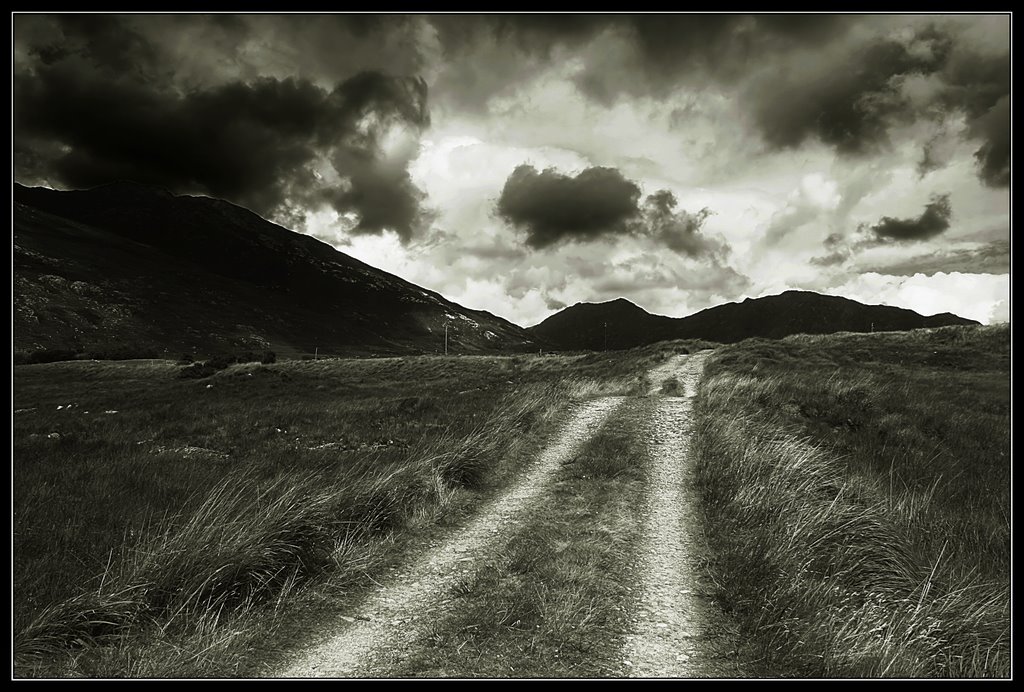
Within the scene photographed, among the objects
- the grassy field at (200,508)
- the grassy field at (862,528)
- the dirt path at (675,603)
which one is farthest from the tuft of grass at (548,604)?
the grassy field at (200,508)

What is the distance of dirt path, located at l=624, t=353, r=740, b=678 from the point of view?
4832 mm

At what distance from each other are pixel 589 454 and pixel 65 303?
156988 mm

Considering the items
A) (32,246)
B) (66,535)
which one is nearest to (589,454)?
(66,535)

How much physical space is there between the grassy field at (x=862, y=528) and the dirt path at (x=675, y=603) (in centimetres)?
34

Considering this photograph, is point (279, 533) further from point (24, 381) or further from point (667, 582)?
point (667, 582)

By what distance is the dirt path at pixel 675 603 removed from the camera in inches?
190

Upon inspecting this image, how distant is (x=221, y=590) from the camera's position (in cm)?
581

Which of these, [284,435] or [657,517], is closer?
[657,517]

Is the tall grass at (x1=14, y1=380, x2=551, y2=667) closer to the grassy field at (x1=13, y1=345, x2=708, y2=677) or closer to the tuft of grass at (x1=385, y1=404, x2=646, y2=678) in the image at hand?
the grassy field at (x1=13, y1=345, x2=708, y2=677)

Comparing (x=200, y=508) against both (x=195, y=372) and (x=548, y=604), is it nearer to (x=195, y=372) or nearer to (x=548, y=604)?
(x=548, y=604)

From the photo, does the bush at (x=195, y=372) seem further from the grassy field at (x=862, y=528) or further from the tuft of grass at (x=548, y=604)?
the grassy field at (x=862, y=528)

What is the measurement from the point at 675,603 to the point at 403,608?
330 cm

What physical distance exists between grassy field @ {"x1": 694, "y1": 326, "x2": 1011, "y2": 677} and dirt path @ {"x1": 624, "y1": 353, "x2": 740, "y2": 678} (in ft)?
1.11

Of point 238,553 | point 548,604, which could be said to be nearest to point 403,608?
point 548,604
